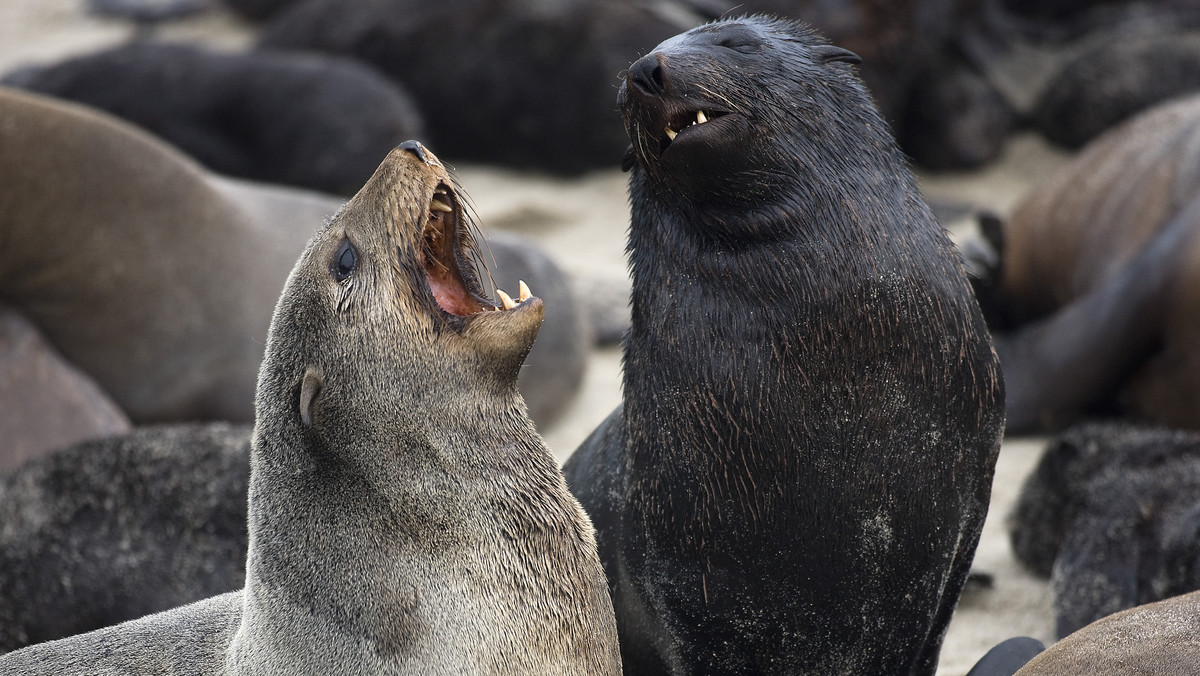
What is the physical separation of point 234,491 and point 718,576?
1.94 metres

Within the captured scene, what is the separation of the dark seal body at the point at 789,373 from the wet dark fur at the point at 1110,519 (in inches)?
42.2

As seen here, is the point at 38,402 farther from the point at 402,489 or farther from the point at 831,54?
the point at 831,54

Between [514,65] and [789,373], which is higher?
[789,373]

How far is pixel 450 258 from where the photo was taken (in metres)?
2.99

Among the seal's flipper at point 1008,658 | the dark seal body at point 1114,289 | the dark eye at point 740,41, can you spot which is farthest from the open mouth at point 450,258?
the dark seal body at point 1114,289

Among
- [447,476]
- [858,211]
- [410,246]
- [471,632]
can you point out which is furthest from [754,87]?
[471,632]

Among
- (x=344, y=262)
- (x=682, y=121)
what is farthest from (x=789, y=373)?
(x=344, y=262)

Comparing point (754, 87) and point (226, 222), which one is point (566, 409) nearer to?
point (226, 222)

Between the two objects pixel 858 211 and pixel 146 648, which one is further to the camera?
pixel 146 648

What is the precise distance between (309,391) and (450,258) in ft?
1.53

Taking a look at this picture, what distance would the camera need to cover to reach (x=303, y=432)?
109 inches

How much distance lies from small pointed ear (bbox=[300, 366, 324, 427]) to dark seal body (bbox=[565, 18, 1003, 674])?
0.72 metres

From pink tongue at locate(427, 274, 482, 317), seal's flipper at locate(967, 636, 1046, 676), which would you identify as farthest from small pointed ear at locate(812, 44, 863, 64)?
seal's flipper at locate(967, 636, 1046, 676)

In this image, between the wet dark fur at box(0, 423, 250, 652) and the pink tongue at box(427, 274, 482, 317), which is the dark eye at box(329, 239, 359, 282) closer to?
the pink tongue at box(427, 274, 482, 317)
